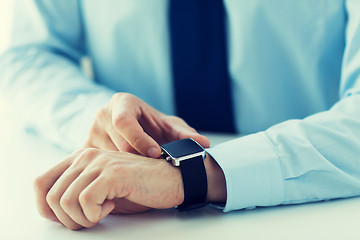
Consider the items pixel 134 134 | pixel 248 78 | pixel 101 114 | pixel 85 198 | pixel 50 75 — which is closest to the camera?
pixel 85 198

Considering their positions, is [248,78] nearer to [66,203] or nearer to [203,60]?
[203,60]

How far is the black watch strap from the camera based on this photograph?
58cm

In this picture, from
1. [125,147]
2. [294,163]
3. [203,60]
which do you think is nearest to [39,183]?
[125,147]

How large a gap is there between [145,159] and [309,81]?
20.7 inches

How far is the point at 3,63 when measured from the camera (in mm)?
1138

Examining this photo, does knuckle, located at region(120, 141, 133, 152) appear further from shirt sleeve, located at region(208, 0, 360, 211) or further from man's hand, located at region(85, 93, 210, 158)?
shirt sleeve, located at region(208, 0, 360, 211)

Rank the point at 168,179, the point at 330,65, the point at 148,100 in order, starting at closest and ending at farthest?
the point at 168,179 < the point at 330,65 < the point at 148,100

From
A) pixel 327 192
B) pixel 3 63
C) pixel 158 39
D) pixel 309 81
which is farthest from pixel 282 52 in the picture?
pixel 3 63

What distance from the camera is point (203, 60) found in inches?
39.8

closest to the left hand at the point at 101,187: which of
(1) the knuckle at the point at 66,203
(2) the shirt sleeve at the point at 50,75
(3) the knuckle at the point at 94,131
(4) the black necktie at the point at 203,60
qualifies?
(1) the knuckle at the point at 66,203

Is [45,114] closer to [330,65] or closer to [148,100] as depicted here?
[148,100]

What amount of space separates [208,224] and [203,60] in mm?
548

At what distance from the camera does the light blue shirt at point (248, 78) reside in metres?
0.62

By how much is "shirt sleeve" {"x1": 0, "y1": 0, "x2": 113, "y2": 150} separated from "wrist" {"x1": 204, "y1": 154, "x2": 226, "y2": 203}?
385 mm
